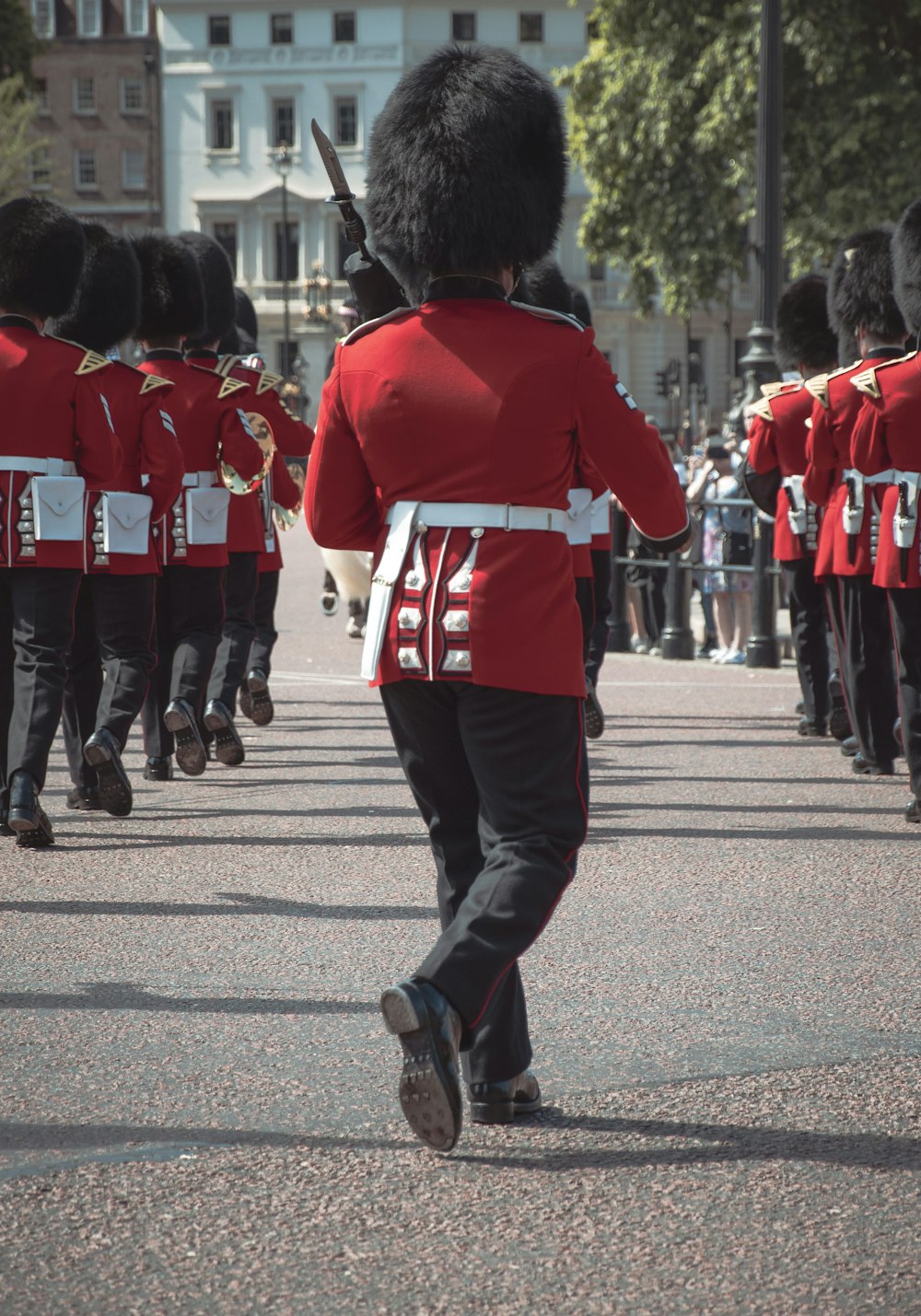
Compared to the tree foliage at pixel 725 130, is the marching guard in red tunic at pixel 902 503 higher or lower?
lower

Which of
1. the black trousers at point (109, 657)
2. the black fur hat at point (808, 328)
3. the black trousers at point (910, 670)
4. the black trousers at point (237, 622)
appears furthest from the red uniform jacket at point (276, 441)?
the black trousers at point (910, 670)

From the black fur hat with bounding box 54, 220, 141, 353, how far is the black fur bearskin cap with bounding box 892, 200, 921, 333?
9.57 feet

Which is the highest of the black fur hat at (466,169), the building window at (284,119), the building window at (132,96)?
the building window at (132,96)

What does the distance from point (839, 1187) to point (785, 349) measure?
719 cm

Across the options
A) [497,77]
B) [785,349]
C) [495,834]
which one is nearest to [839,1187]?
[495,834]

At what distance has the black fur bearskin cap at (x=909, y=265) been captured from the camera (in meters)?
7.43

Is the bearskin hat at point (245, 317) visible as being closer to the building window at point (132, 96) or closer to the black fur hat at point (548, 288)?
the black fur hat at point (548, 288)

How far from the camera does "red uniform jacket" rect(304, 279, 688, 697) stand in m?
3.56

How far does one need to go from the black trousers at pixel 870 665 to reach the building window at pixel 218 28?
66.9 m

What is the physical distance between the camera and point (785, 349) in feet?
32.9

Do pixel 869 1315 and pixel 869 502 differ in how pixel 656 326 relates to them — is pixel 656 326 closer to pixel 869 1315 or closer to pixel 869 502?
pixel 869 502

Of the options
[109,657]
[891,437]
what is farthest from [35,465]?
[891,437]

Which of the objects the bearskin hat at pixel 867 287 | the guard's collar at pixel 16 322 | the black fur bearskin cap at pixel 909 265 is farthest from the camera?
the bearskin hat at pixel 867 287

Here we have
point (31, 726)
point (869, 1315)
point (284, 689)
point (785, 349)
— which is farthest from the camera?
point (284, 689)
